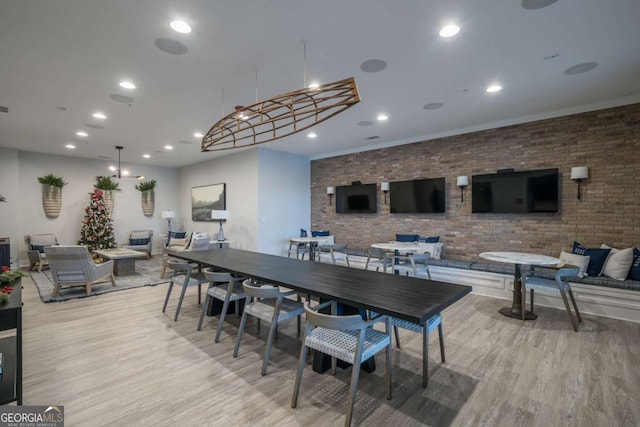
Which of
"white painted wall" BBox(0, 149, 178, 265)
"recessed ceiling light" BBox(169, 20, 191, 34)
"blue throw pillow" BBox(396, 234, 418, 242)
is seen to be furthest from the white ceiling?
"white painted wall" BBox(0, 149, 178, 265)

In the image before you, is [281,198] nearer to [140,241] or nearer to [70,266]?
[70,266]

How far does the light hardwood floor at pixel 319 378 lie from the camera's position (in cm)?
199

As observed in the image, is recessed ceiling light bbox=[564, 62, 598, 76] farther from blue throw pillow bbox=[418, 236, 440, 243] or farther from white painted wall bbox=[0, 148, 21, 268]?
white painted wall bbox=[0, 148, 21, 268]

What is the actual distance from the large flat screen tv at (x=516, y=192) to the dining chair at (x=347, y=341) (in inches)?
159

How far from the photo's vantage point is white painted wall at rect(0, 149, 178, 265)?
730 cm

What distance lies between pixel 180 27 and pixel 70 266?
4.15 m

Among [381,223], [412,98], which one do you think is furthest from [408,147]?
[412,98]

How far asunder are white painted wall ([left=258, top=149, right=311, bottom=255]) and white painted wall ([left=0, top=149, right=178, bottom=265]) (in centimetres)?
464

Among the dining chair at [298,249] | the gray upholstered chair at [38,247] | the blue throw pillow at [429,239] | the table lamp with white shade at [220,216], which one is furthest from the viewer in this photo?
the table lamp with white shade at [220,216]

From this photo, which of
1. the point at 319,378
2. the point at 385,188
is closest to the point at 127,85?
the point at 319,378

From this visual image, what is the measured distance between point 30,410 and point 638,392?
4.28 m

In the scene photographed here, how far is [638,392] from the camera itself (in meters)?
2.23

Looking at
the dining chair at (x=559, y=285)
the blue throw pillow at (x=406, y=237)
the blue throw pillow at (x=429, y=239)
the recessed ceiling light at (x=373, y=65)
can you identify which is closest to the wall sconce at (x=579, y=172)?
the dining chair at (x=559, y=285)

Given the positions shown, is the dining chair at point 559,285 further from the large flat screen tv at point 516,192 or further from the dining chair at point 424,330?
the dining chair at point 424,330
